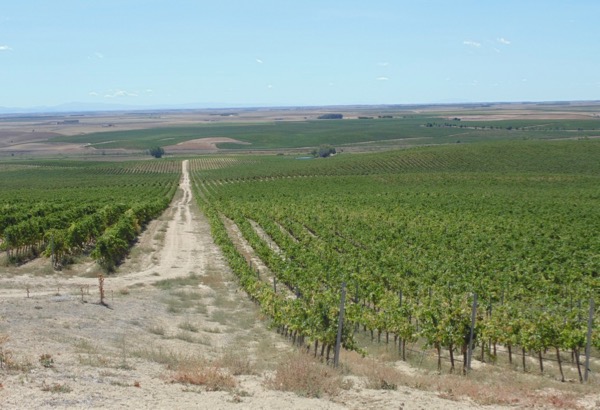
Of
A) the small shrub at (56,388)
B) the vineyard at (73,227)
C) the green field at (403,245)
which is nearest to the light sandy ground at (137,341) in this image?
the small shrub at (56,388)

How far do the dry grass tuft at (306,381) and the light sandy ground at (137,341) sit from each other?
10.3 inches

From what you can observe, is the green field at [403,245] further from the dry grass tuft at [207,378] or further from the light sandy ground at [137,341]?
the dry grass tuft at [207,378]

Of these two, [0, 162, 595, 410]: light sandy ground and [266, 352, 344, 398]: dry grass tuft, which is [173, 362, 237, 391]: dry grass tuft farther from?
[266, 352, 344, 398]: dry grass tuft

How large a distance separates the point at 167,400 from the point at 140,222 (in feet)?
145

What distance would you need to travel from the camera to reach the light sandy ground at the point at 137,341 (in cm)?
1247

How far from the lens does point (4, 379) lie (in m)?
12.7

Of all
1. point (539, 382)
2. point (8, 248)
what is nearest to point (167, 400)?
point (539, 382)

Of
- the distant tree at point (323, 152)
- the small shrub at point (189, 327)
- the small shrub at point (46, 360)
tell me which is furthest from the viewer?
the distant tree at point (323, 152)

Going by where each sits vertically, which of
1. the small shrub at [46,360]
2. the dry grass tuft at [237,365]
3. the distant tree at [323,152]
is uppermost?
the small shrub at [46,360]

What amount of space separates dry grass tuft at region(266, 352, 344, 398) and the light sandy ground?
26 cm

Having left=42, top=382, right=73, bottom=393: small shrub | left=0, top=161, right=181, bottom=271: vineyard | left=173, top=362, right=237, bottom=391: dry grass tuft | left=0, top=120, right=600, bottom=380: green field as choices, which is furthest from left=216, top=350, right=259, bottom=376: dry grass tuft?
left=0, top=161, right=181, bottom=271: vineyard

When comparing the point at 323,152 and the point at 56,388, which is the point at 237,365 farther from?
the point at 323,152

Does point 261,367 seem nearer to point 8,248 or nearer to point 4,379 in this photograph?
point 4,379

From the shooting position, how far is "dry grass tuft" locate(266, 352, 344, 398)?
43.9 feet
